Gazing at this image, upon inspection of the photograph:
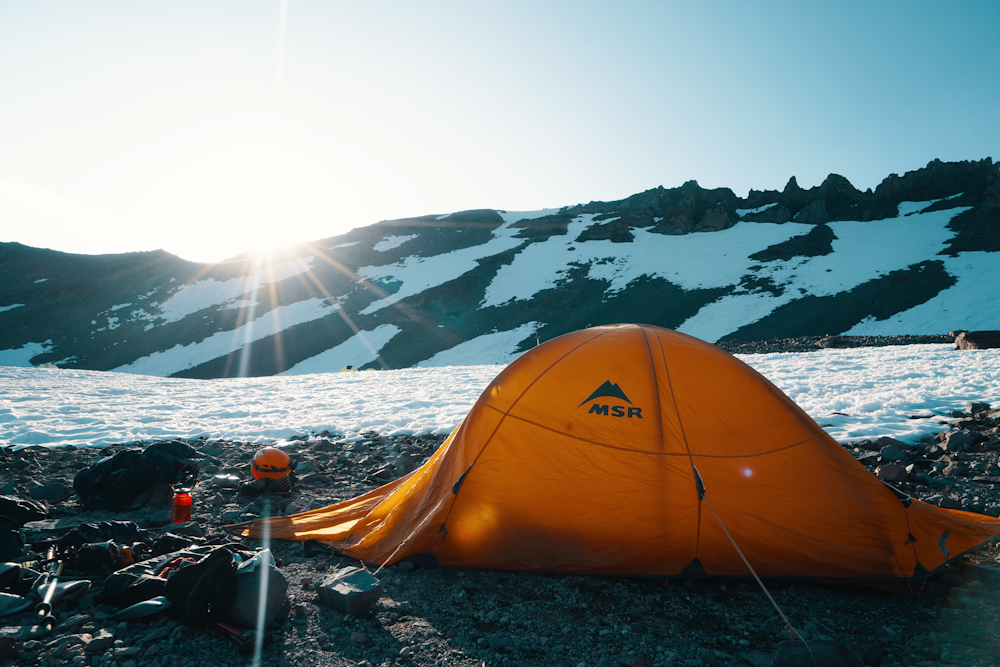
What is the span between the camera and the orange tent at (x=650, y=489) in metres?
4.03

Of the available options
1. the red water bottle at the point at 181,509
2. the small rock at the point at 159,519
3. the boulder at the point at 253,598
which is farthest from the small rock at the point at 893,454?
the small rock at the point at 159,519

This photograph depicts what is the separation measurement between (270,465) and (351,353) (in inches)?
1387

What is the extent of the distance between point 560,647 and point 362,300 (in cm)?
5117

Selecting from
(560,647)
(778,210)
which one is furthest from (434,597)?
(778,210)

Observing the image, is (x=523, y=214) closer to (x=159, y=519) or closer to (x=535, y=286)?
(x=535, y=286)

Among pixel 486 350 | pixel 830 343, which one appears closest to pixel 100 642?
pixel 830 343

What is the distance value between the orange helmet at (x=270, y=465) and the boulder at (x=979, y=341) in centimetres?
1869

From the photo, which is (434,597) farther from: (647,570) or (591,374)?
(591,374)

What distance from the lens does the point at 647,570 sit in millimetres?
4020

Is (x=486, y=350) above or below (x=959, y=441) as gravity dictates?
below

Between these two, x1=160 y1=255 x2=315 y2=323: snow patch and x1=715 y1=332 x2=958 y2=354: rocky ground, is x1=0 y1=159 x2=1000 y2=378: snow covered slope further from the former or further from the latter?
x1=715 y1=332 x2=958 y2=354: rocky ground

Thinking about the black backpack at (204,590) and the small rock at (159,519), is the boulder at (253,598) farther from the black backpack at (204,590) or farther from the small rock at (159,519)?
the small rock at (159,519)

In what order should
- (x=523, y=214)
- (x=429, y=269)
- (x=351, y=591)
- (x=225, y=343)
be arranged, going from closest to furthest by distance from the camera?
(x=351, y=591), (x=225, y=343), (x=429, y=269), (x=523, y=214)

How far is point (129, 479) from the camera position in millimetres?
5703
